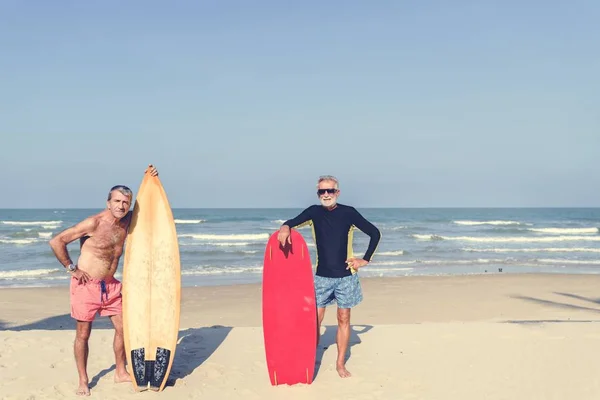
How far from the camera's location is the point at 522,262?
62.4ft

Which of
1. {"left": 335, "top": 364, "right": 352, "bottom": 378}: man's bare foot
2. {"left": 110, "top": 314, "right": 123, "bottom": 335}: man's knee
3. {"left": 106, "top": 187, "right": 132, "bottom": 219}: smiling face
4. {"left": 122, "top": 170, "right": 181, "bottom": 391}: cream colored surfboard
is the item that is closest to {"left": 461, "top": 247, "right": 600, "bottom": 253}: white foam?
{"left": 335, "top": 364, "right": 352, "bottom": 378}: man's bare foot

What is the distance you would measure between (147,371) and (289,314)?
127cm

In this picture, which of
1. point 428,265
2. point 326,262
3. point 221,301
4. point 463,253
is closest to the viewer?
point 326,262

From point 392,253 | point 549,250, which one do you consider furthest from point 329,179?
point 549,250

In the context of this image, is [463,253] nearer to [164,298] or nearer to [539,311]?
[539,311]

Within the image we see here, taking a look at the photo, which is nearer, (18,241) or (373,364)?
(373,364)

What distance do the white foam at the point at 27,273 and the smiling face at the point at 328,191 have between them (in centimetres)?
1266

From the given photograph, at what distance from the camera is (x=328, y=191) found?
15.7 ft

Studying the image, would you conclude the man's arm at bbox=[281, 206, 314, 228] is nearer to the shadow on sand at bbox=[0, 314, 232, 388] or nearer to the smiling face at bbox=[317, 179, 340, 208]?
the smiling face at bbox=[317, 179, 340, 208]

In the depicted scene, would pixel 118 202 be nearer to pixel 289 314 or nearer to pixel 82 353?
pixel 82 353

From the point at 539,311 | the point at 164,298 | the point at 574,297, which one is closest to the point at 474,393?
the point at 164,298

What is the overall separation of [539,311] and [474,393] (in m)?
6.03

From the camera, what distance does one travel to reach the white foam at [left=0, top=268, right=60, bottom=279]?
49.7 feet

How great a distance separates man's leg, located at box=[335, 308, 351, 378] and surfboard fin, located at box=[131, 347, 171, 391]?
1493 millimetres
